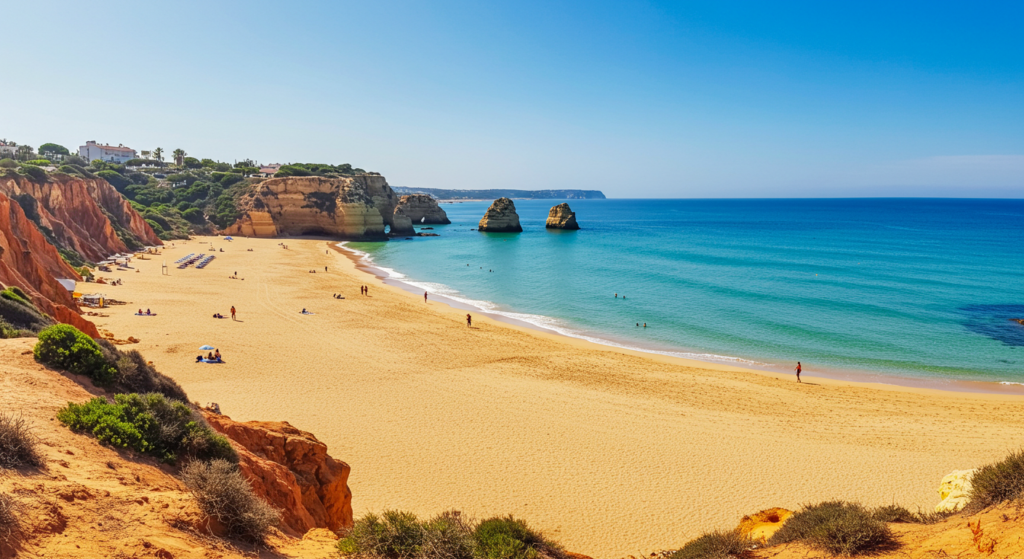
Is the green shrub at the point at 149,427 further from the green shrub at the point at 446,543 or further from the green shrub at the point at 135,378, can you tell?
the green shrub at the point at 446,543

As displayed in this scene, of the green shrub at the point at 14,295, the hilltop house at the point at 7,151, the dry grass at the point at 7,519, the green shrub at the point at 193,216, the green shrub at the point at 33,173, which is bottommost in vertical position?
the dry grass at the point at 7,519

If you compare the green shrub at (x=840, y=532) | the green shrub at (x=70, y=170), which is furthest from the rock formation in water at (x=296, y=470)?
the green shrub at (x=70, y=170)

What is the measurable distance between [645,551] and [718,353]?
53.5 ft

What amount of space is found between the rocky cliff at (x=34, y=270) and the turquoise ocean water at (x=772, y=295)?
66.7 ft

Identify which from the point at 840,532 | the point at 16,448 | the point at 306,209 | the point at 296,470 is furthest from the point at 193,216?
the point at 840,532

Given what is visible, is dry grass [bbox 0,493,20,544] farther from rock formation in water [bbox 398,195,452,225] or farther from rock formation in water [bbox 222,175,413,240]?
rock formation in water [bbox 398,195,452,225]

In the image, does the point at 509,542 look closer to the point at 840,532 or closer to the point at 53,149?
the point at 840,532

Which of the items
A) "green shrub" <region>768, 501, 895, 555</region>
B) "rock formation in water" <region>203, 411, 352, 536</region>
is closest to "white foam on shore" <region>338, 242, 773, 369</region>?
"green shrub" <region>768, 501, 895, 555</region>

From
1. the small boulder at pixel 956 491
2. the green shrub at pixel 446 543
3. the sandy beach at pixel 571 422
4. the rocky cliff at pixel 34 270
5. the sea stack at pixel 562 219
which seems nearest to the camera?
the green shrub at pixel 446 543

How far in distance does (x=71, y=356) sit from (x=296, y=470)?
3927 mm

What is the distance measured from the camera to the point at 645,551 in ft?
31.9

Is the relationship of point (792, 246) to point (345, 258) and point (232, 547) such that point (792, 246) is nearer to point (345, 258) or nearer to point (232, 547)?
point (345, 258)

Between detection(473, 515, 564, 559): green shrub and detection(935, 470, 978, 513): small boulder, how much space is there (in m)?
5.38

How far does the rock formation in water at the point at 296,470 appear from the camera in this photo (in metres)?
7.77
